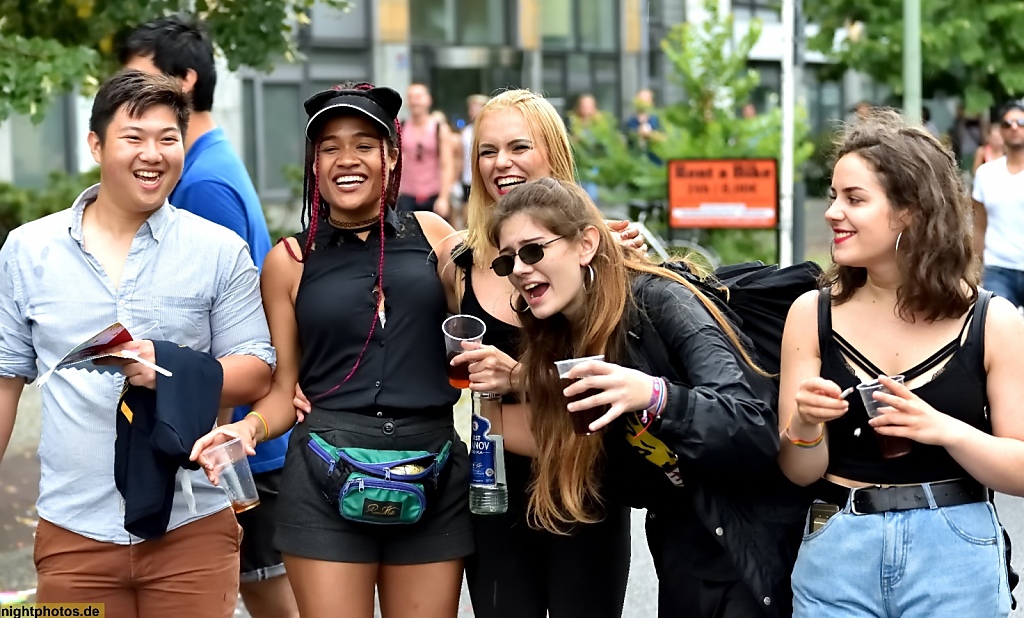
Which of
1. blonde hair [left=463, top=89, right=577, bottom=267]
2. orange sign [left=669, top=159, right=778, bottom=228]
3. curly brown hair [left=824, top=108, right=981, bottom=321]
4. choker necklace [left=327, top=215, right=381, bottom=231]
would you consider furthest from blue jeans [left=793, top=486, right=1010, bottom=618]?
orange sign [left=669, top=159, right=778, bottom=228]

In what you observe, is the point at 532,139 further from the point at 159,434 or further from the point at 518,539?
the point at 159,434

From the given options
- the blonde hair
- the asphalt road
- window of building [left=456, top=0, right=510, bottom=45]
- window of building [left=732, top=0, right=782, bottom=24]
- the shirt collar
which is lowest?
the asphalt road

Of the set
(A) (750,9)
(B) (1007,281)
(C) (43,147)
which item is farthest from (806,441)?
(A) (750,9)

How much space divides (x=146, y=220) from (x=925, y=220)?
6.66 feet

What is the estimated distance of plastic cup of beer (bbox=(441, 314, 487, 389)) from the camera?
3.54 m

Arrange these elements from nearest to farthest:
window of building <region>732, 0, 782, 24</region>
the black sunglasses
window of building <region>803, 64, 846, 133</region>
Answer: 1. the black sunglasses
2. window of building <region>732, 0, 782, 24</region>
3. window of building <region>803, 64, 846, 133</region>

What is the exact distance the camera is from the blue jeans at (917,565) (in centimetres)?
301

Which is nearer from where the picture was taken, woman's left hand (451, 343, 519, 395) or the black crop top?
woman's left hand (451, 343, 519, 395)

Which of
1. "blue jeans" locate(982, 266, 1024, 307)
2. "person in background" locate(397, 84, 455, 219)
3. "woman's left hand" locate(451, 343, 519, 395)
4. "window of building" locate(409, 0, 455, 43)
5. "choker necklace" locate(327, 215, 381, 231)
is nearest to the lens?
"woman's left hand" locate(451, 343, 519, 395)

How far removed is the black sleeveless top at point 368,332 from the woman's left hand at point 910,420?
1352 millimetres

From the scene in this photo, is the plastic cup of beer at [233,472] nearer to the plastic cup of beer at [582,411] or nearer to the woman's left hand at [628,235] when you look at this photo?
the plastic cup of beer at [582,411]

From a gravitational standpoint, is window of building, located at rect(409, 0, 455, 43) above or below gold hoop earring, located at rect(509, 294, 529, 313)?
above

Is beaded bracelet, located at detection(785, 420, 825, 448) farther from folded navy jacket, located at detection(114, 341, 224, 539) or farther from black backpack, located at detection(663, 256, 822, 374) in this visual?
folded navy jacket, located at detection(114, 341, 224, 539)

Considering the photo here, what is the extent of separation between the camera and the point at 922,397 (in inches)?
119
